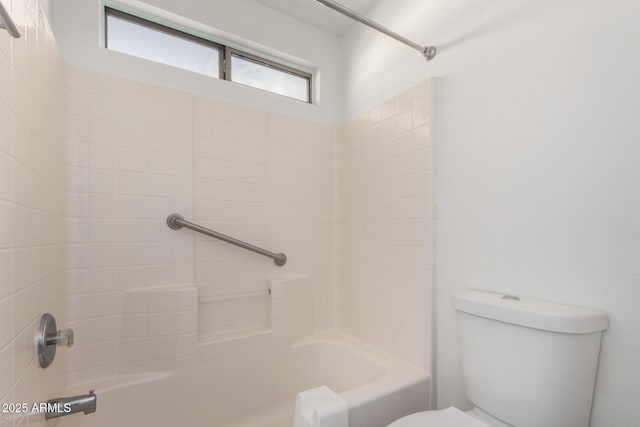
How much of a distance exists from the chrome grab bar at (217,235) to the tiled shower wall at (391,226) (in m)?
0.46

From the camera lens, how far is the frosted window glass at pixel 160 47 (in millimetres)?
1373

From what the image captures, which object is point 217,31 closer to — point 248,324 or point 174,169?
point 174,169

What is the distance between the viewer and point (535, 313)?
2.65 feet

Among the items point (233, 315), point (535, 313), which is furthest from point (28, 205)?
point (535, 313)

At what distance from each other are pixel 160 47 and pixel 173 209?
2.77 feet

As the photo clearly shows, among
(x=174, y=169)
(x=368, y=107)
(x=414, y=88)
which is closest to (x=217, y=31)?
(x=174, y=169)

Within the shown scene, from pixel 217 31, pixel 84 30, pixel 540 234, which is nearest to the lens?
pixel 540 234

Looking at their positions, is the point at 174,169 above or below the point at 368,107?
below

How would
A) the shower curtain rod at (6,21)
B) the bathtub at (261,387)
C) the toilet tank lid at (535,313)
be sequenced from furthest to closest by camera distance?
the bathtub at (261,387) → the toilet tank lid at (535,313) → the shower curtain rod at (6,21)

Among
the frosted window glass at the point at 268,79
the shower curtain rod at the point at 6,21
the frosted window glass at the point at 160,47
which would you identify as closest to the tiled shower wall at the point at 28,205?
the shower curtain rod at the point at 6,21

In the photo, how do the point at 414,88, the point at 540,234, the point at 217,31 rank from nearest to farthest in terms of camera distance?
the point at 540,234 < the point at 414,88 < the point at 217,31

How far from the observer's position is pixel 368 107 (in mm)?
1705

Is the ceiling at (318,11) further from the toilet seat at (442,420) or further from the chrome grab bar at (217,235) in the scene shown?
the toilet seat at (442,420)

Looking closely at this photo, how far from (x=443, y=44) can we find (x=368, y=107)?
0.51 metres
